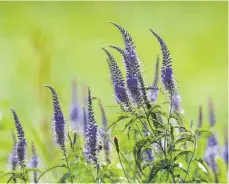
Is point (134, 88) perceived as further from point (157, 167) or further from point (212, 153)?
point (212, 153)

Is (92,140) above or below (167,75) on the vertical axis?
below

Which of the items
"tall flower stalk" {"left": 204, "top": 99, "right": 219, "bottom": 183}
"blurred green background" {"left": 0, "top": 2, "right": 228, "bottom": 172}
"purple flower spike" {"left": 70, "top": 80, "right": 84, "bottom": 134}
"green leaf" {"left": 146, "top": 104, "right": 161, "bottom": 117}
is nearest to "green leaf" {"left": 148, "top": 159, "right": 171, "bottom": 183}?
"green leaf" {"left": 146, "top": 104, "right": 161, "bottom": 117}

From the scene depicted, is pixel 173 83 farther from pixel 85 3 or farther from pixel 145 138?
pixel 85 3

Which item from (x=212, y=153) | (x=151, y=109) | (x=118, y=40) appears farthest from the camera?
(x=118, y=40)

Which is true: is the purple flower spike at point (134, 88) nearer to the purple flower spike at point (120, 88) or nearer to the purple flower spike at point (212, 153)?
the purple flower spike at point (120, 88)

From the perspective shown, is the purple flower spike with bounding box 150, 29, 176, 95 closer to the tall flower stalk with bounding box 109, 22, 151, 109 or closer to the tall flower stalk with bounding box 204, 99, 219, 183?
the tall flower stalk with bounding box 109, 22, 151, 109

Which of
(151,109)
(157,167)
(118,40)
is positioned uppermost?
(118,40)

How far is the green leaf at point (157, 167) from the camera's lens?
1.33 metres

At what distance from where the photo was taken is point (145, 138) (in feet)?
4.35

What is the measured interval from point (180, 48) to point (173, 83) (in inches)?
110

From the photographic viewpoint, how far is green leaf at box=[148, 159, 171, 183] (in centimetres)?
133

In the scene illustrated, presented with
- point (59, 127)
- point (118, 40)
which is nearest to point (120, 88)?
point (59, 127)

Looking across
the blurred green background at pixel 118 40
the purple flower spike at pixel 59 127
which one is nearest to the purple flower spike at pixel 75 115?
A: the purple flower spike at pixel 59 127

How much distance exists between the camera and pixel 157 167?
134 cm
